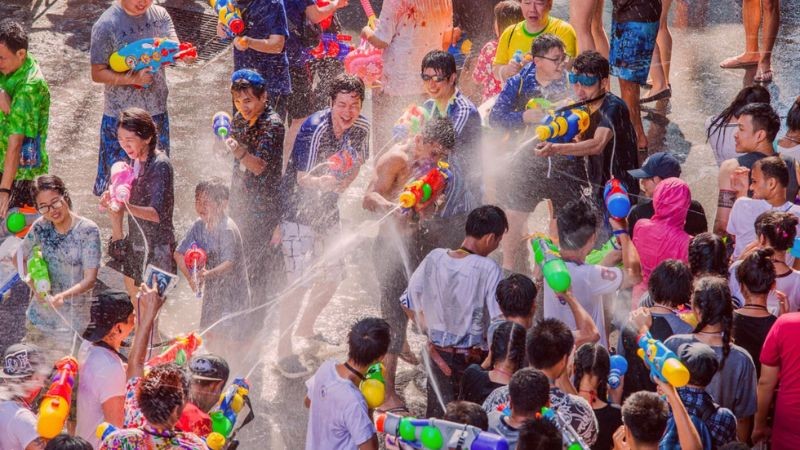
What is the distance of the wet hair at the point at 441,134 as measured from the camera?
719 cm

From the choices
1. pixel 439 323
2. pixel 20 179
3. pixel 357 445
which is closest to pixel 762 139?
pixel 439 323

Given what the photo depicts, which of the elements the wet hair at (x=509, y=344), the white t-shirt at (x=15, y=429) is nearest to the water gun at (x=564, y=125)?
the wet hair at (x=509, y=344)

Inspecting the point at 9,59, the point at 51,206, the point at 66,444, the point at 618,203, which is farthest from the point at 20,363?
the point at 618,203

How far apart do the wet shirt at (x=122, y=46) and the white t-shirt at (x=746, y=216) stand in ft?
13.8

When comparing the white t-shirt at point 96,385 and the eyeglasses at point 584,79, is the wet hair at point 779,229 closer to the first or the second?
the eyeglasses at point 584,79

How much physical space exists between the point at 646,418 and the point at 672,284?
1.23 meters

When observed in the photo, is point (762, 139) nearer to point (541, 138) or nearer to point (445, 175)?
point (541, 138)

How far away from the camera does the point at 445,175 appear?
7.17 m

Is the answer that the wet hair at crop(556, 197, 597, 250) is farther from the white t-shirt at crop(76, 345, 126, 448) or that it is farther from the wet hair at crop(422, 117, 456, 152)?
the white t-shirt at crop(76, 345, 126, 448)

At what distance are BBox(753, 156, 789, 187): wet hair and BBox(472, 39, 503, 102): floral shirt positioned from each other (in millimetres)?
2680

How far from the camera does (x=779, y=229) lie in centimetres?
641

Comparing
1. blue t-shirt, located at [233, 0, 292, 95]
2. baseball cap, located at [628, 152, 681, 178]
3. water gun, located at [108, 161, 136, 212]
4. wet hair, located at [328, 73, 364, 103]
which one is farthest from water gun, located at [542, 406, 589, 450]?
blue t-shirt, located at [233, 0, 292, 95]

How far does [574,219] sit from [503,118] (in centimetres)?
187

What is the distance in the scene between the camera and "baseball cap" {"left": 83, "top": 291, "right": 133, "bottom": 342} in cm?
577
